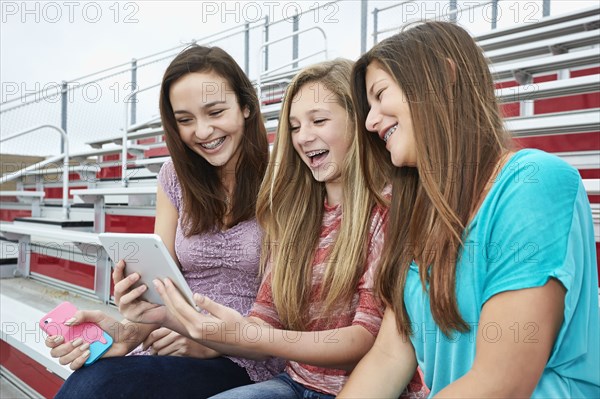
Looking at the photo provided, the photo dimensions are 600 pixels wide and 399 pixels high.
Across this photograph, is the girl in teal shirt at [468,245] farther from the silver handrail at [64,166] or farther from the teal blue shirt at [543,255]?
the silver handrail at [64,166]

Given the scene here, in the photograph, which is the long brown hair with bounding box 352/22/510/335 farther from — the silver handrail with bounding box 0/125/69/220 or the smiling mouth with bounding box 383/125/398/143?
the silver handrail with bounding box 0/125/69/220

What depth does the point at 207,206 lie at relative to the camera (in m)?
0.99

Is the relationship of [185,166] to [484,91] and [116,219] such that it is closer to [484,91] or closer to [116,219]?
[484,91]

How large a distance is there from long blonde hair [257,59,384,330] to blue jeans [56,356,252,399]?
0.50 ft

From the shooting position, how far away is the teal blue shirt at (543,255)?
476 mm

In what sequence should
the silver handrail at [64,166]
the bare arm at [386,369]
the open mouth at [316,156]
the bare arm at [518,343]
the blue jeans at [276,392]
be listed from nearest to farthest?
the bare arm at [518,343], the bare arm at [386,369], the blue jeans at [276,392], the open mouth at [316,156], the silver handrail at [64,166]

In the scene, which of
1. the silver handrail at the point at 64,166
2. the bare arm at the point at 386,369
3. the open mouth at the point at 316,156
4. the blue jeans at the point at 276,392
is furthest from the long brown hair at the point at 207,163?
the silver handrail at the point at 64,166

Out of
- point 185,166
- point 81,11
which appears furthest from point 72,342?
point 81,11

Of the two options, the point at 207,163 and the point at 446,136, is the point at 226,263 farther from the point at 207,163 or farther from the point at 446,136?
the point at 446,136

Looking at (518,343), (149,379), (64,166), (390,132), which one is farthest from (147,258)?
(64,166)

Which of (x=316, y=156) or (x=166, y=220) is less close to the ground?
(x=316, y=156)

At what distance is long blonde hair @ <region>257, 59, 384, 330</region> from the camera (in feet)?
2.53

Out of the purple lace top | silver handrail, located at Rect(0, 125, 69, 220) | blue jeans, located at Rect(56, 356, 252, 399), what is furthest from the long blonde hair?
silver handrail, located at Rect(0, 125, 69, 220)

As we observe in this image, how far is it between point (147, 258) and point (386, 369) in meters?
0.38
